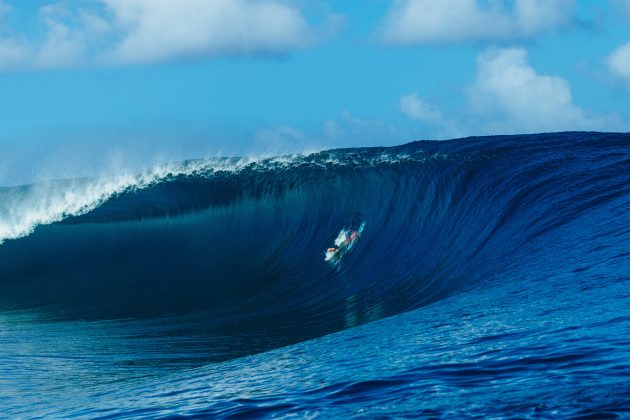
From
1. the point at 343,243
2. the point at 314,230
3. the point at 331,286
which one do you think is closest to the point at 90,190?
the point at 314,230

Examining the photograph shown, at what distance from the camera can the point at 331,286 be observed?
1290 centimetres

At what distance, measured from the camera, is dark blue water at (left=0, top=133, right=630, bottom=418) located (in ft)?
16.6

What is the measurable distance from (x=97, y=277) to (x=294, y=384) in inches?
465

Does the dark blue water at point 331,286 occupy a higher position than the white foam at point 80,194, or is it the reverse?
the white foam at point 80,194

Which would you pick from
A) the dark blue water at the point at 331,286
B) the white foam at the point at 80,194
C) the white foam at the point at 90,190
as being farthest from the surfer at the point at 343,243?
the white foam at the point at 80,194

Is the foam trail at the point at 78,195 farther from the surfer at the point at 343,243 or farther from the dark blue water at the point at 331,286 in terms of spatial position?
the surfer at the point at 343,243

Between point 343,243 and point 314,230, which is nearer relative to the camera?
point 343,243

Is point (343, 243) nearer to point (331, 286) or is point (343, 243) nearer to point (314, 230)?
point (314, 230)

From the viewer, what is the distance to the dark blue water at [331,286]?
16.6 feet

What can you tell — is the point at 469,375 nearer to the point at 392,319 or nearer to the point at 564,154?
the point at 392,319

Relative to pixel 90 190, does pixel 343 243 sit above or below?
below

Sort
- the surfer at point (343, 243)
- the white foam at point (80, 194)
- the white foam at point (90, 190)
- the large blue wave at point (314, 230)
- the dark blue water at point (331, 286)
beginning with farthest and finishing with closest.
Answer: the white foam at point (80, 194) → the white foam at point (90, 190) → the surfer at point (343, 243) → the large blue wave at point (314, 230) → the dark blue water at point (331, 286)

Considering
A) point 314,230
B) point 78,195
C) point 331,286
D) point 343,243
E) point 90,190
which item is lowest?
point 331,286

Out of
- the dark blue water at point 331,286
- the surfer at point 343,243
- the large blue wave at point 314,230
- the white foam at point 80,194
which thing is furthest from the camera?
the white foam at point 80,194
